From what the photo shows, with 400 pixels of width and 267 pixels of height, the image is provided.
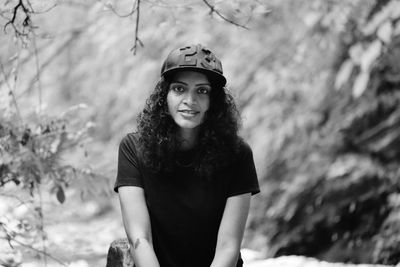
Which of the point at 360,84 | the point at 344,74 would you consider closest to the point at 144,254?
the point at 360,84

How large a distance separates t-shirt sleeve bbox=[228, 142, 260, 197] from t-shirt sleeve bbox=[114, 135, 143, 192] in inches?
10.3

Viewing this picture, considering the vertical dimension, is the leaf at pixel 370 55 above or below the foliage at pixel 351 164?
above

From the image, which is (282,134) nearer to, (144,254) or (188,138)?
(188,138)

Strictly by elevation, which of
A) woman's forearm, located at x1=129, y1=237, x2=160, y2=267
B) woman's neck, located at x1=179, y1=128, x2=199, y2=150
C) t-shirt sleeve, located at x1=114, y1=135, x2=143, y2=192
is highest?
woman's neck, located at x1=179, y1=128, x2=199, y2=150

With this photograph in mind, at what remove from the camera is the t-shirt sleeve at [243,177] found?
5.97 feet

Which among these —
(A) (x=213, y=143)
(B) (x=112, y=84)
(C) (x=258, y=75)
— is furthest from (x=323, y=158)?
(B) (x=112, y=84)

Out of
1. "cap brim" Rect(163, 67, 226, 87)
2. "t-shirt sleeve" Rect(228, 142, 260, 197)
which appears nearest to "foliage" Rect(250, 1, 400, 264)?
"t-shirt sleeve" Rect(228, 142, 260, 197)

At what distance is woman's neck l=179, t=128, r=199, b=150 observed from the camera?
187 centimetres

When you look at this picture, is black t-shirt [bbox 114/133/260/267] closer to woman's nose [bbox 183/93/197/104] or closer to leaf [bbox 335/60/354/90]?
woman's nose [bbox 183/93/197/104]

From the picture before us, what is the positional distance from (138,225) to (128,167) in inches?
6.8

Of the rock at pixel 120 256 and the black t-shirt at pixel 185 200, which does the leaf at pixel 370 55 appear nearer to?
the black t-shirt at pixel 185 200

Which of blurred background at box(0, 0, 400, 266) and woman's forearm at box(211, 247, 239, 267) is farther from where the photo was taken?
blurred background at box(0, 0, 400, 266)

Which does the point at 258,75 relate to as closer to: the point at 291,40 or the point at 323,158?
the point at 291,40

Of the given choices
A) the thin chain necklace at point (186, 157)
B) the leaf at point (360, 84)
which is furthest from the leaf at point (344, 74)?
the thin chain necklace at point (186, 157)
